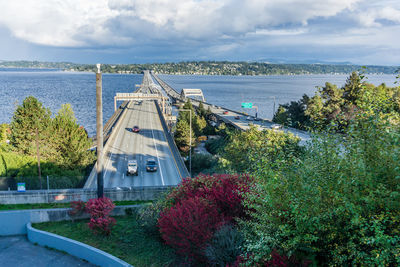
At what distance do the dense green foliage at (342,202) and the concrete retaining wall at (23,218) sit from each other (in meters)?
13.1

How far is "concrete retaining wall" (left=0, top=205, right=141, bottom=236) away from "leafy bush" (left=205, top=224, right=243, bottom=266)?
9987mm

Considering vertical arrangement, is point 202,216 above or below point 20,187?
above

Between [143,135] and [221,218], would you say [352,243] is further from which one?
[143,135]

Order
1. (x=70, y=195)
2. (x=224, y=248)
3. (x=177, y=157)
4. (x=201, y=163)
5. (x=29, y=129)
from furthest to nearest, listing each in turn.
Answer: (x=177, y=157), (x=201, y=163), (x=29, y=129), (x=70, y=195), (x=224, y=248)

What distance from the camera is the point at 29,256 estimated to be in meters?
14.8

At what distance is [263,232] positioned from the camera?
8.48 meters

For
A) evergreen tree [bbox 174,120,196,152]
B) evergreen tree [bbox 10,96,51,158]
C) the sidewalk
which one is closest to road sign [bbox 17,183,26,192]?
the sidewalk

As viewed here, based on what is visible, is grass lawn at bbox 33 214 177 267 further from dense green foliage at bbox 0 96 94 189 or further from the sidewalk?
dense green foliage at bbox 0 96 94 189

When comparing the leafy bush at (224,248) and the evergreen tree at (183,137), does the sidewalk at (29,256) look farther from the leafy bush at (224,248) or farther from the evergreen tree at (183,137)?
the evergreen tree at (183,137)

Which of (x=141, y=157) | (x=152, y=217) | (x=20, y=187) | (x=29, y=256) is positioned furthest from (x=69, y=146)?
(x=152, y=217)

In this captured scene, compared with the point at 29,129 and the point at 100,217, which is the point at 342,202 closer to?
the point at 100,217

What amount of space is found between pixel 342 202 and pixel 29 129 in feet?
92.5

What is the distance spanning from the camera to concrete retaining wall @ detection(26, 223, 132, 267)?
13281 mm

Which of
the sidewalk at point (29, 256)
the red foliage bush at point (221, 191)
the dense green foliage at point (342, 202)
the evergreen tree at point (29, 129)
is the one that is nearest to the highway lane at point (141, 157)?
the evergreen tree at point (29, 129)
